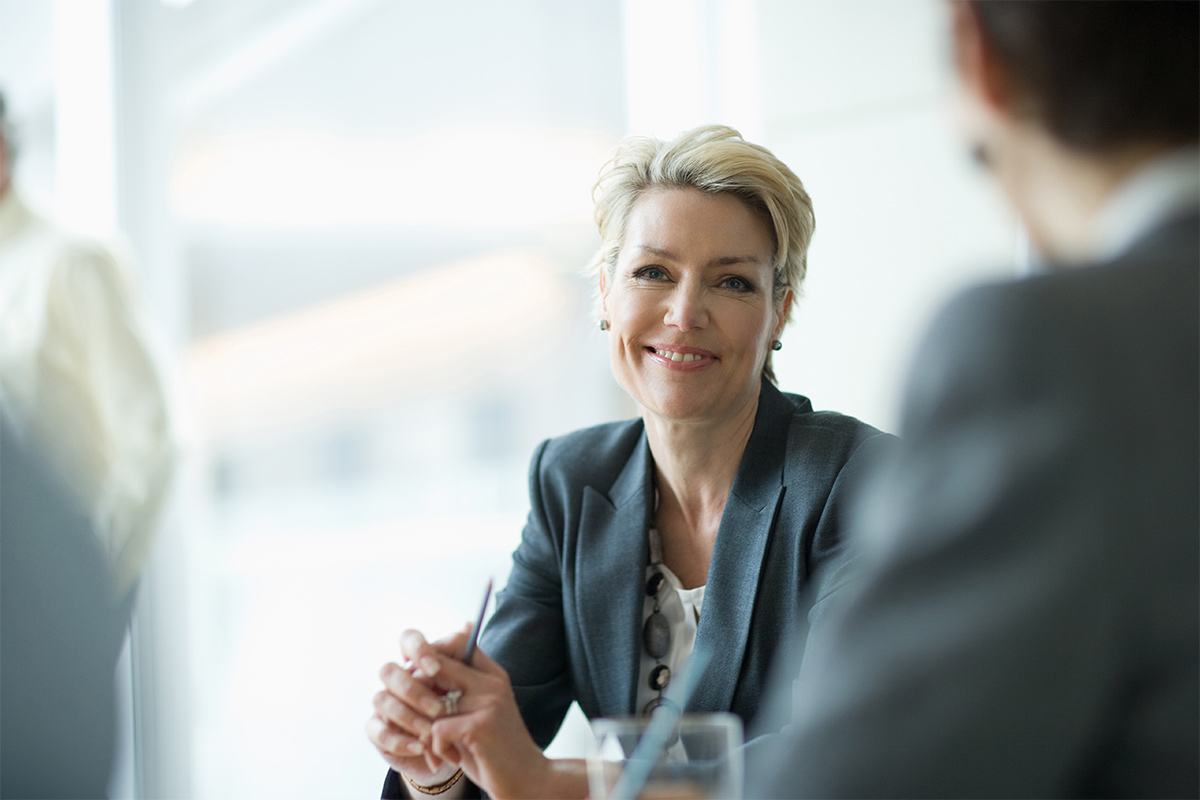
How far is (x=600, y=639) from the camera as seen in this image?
5.00ft

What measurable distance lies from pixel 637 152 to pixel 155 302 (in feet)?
5.83

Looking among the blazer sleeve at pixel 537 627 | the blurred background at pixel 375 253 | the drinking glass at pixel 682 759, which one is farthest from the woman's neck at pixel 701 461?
the blurred background at pixel 375 253

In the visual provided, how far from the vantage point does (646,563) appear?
1.56 m

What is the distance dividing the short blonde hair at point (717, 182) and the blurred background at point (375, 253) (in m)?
1.21

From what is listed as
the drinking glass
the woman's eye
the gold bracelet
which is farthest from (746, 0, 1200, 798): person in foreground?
the woman's eye

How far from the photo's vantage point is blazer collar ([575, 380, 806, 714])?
141 centimetres

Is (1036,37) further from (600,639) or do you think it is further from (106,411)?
(106,411)

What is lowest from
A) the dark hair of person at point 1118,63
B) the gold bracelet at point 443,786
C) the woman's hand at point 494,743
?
the gold bracelet at point 443,786

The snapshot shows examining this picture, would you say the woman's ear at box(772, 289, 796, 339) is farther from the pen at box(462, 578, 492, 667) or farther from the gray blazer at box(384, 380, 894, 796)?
the pen at box(462, 578, 492, 667)

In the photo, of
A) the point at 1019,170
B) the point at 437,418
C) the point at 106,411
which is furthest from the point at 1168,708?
the point at 437,418

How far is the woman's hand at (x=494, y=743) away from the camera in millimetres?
1062

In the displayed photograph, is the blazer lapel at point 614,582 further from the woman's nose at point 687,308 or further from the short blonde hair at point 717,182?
the short blonde hair at point 717,182

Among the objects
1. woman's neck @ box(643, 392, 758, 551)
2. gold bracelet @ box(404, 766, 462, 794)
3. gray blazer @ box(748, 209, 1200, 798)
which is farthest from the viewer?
woman's neck @ box(643, 392, 758, 551)

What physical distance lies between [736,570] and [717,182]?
0.61 metres
